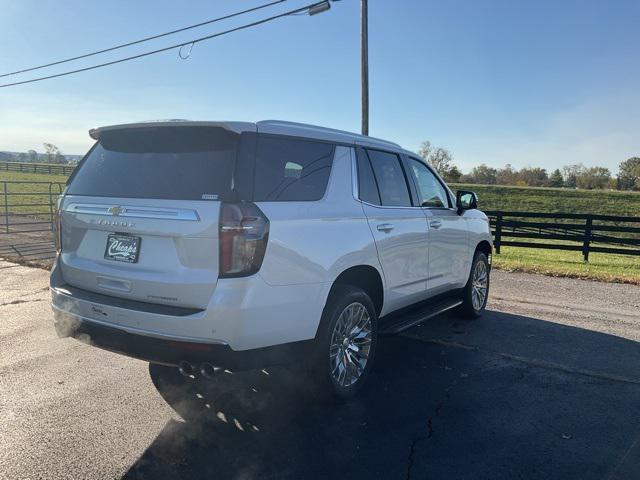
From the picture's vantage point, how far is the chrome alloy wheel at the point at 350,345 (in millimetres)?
3885

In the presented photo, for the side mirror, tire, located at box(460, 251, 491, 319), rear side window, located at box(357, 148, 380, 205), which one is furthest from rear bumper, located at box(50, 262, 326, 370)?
tire, located at box(460, 251, 491, 319)

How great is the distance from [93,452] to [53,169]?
76286mm

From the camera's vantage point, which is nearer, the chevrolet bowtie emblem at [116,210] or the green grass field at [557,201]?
the chevrolet bowtie emblem at [116,210]

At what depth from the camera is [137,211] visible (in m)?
3.29

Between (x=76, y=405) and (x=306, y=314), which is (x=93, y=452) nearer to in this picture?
(x=76, y=405)

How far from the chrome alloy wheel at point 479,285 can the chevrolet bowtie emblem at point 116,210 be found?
4.46 meters

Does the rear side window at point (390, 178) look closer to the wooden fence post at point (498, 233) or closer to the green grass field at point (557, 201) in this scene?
the wooden fence post at point (498, 233)

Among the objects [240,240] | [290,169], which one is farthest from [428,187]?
[240,240]

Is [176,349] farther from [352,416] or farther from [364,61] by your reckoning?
[364,61]

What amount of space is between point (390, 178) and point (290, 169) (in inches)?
59.8

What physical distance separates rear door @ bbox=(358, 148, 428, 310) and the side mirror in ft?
3.37

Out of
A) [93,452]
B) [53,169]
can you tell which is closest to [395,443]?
[93,452]

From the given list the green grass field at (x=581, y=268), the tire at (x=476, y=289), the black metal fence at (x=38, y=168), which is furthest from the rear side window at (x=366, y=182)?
the black metal fence at (x=38, y=168)

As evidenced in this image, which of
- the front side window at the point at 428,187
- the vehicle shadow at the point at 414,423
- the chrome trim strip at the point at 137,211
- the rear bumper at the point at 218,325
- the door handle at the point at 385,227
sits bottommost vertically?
the vehicle shadow at the point at 414,423
